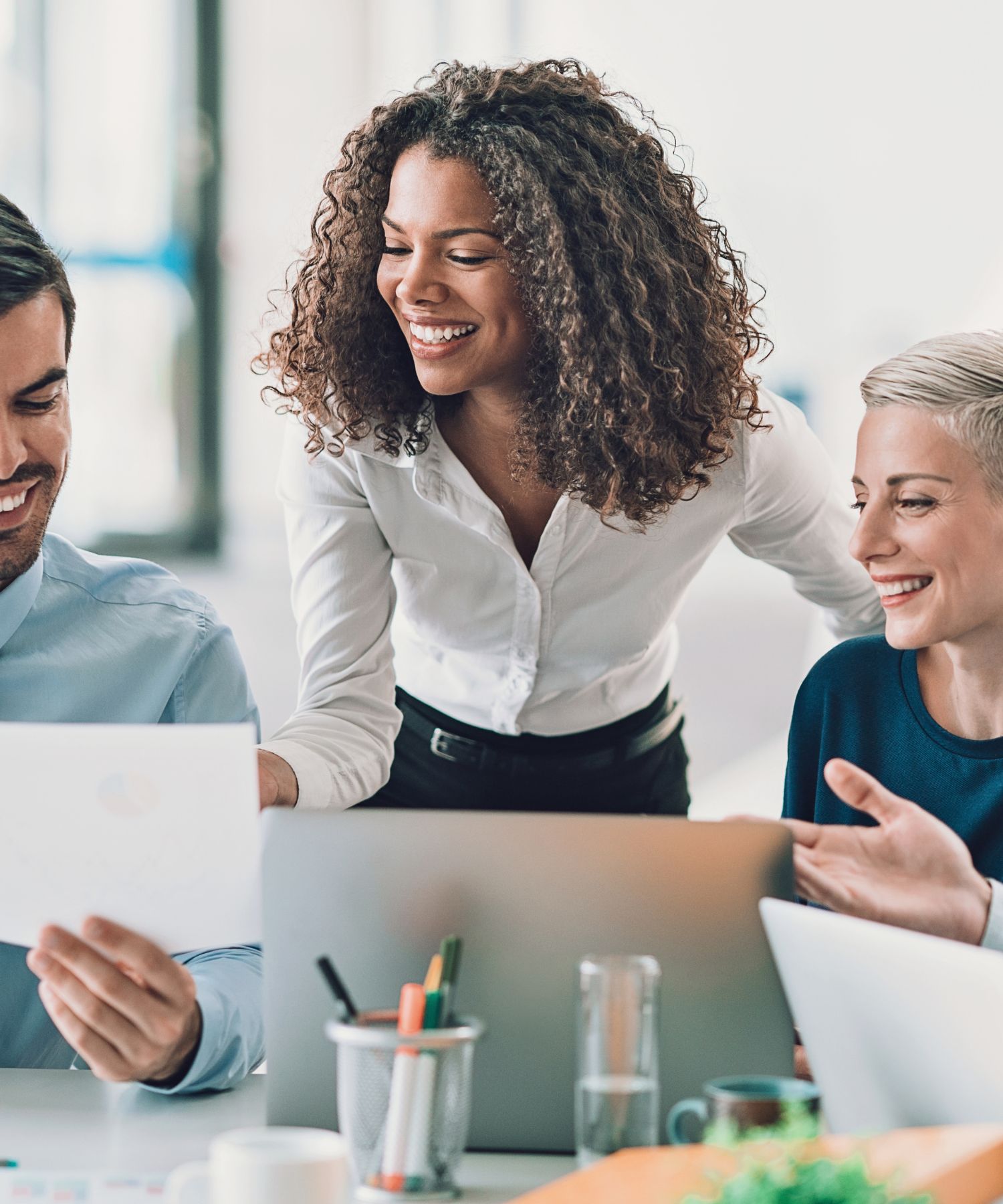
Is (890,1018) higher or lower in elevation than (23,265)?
lower

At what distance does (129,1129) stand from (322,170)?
10.2 feet

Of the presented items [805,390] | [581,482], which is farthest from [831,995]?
[805,390]

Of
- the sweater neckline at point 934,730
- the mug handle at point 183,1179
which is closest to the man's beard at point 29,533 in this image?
the mug handle at point 183,1179

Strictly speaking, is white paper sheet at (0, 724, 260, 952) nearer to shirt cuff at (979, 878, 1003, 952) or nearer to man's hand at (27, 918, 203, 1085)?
man's hand at (27, 918, 203, 1085)

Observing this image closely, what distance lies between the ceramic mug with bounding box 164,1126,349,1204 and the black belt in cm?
121

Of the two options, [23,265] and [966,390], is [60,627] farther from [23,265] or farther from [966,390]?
[966,390]

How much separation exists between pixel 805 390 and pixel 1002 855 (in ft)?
9.01

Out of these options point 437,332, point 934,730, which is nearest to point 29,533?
point 437,332

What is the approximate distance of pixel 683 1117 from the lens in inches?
35.5

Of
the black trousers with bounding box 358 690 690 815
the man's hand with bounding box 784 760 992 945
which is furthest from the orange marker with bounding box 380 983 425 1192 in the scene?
the black trousers with bounding box 358 690 690 815

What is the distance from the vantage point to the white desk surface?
3.18 feet

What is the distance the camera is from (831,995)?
0.89 m

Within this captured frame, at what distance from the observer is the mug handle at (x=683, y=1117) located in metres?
0.87

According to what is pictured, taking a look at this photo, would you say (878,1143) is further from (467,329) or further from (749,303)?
(749,303)
